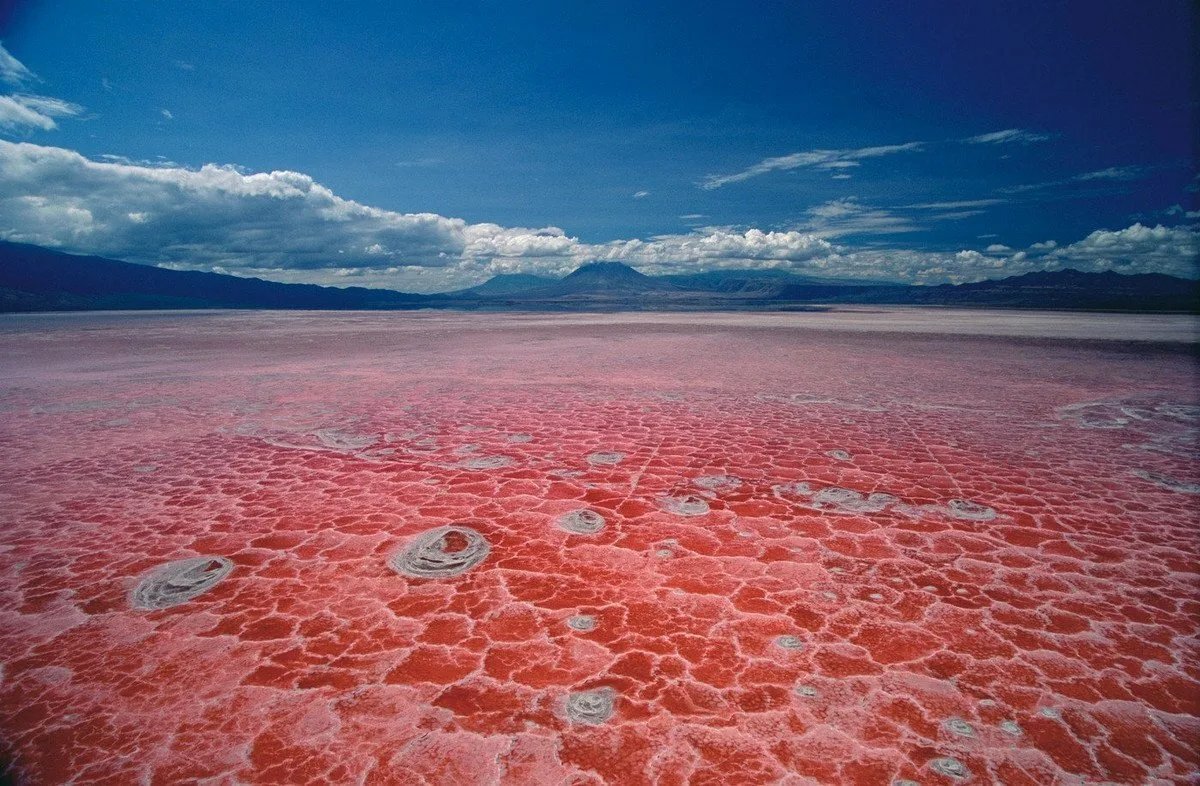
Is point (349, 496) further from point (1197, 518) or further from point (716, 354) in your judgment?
point (716, 354)

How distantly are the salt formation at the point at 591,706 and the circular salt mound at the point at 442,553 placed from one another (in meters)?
1.45

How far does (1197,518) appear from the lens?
453 centimetres

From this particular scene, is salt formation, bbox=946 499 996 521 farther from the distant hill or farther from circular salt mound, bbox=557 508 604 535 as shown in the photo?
the distant hill

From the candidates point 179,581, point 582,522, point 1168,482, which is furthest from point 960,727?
point 1168,482

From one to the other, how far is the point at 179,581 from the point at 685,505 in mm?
3821

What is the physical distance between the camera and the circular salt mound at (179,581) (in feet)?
11.2

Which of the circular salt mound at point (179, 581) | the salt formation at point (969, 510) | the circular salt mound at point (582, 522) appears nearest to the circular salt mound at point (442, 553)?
the circular salt mound at point (582, 522)

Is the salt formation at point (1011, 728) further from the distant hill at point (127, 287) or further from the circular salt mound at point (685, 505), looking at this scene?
the distant hill at point (127, 287)

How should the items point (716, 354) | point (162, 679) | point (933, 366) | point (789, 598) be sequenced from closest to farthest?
point (162, 679)
point (789, 598)
point (933, 366)
point (716, 354)

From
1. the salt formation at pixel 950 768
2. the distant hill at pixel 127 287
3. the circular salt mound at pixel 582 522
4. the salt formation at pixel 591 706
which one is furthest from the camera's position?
the distant hill at pixel 127 287

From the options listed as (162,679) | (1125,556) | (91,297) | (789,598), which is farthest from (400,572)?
(91,297)

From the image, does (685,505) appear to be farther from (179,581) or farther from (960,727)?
(179,581)

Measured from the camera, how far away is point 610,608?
3309 mm

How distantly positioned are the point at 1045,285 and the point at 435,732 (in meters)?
182
